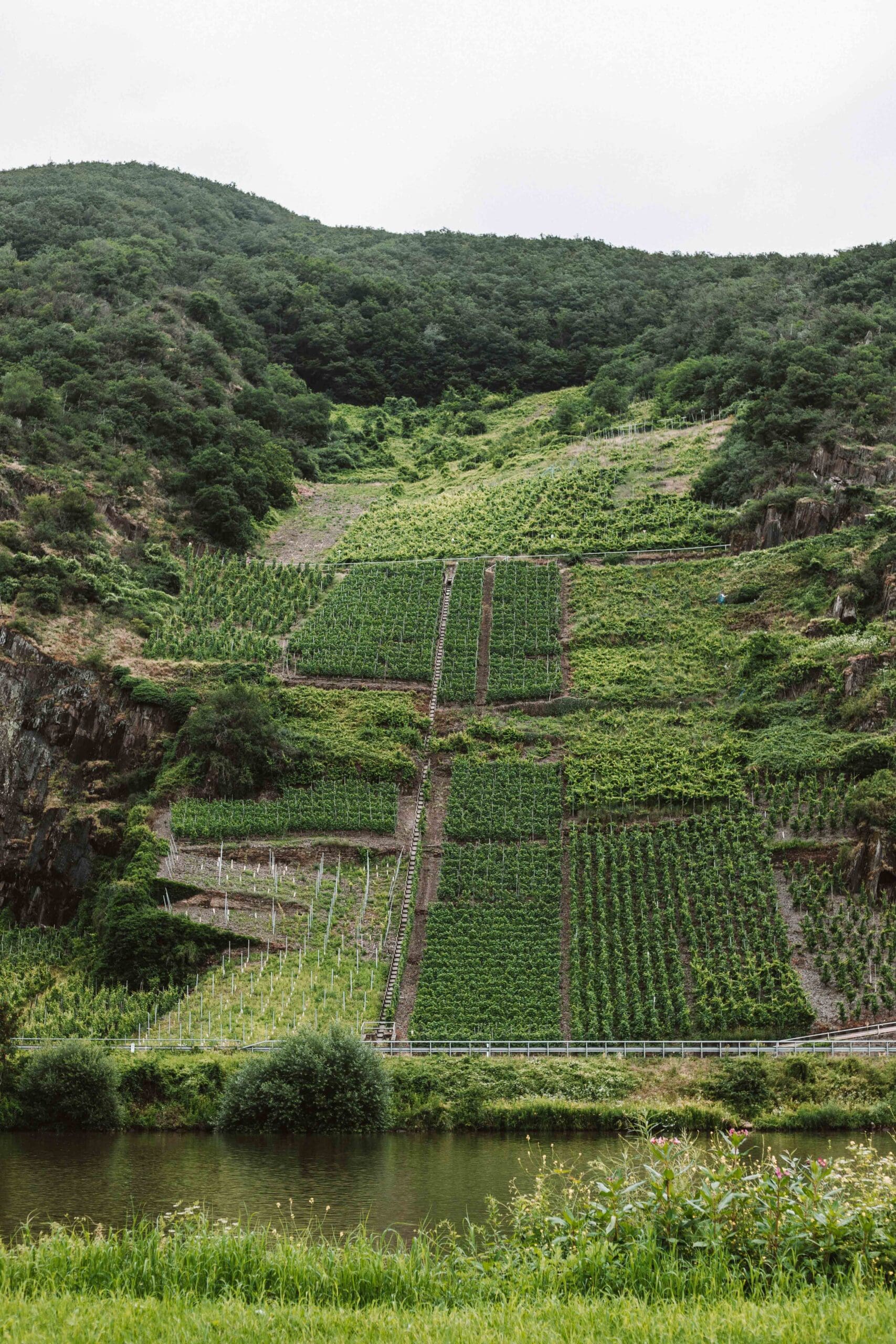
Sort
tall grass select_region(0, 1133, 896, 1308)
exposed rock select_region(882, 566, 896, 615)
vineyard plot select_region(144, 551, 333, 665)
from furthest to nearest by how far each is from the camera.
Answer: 1. vineyard plot select_region(144, 551, 333, 665)
2. exposed rock select_region(882, 566, 896, 615)
3. tall grass select_region(0, 1133, 896, 1308)

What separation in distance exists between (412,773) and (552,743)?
21.1 feet

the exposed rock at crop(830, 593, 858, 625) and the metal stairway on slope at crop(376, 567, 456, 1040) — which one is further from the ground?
the exposed rock at crop(830, 593, 858, 625)

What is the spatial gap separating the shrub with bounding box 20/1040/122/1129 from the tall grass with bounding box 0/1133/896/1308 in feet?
65.9

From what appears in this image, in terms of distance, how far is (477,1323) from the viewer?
13.3 metres

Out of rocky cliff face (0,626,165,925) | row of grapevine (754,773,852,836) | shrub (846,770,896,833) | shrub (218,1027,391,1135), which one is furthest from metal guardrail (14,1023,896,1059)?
rocky cliff face (0,626,165,925)

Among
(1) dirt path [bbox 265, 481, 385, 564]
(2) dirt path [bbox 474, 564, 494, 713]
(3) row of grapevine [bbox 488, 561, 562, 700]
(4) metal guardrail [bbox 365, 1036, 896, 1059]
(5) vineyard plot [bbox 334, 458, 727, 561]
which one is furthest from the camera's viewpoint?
(1) dirt path [bbox 265, 481, 385, 564]

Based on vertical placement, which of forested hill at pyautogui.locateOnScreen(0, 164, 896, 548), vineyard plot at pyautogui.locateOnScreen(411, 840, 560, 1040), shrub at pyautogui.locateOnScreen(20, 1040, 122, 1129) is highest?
forested hill at pyautogui.locateOnScreen(0, 164, 896, 548)

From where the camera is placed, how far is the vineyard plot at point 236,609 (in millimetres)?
64062

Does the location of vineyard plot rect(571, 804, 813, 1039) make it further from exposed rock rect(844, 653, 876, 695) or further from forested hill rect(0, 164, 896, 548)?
forested hill rect(0, 164, 896, 548)

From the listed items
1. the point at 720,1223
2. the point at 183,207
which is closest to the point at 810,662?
the point at 720,1223

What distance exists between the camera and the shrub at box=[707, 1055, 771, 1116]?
121ft

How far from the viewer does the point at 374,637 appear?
2613 inches

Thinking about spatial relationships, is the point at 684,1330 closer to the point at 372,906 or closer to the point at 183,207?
the point at 372,906

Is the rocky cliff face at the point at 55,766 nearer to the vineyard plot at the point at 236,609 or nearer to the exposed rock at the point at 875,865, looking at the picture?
the vineyard plot at the point at 236,609
